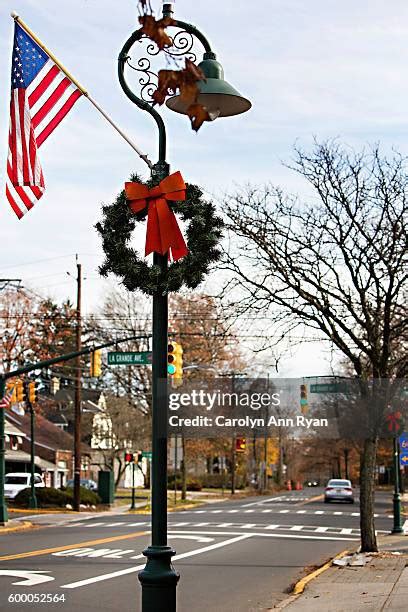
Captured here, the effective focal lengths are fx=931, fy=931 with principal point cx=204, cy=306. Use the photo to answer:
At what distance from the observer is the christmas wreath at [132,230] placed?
9055mm

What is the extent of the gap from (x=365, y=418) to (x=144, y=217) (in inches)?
443

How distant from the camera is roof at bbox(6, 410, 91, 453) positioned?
78188 mm

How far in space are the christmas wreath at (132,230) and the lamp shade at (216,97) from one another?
32.8 inches

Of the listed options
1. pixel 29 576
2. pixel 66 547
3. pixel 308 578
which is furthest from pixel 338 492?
pixel 29 576

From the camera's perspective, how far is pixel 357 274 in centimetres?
2038

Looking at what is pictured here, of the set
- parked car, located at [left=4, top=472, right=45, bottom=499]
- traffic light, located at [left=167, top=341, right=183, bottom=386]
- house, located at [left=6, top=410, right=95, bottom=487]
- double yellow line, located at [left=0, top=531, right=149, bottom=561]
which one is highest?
traffic light, located at [left=167, top=341, right=183, bottom=386]

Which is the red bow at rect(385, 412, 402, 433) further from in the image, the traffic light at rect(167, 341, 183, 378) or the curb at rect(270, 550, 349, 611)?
the traffic light at rect(167, 341, 183, 378)

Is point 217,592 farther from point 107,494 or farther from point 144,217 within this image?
point 107,494

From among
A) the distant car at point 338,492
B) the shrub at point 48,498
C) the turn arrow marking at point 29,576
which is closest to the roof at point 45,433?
the distant car at point 338,492

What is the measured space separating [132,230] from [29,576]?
30.0 ft

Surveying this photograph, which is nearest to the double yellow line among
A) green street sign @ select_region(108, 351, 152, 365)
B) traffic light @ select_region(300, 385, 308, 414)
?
green street sign @ select_region(108, 351, 152, 365)

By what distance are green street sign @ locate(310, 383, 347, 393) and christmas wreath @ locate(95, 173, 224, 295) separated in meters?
9.92

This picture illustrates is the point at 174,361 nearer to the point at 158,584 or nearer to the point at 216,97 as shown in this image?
the point at 216,97

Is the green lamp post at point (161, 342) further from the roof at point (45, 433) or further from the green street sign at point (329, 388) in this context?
the roof at point (45, 433)
